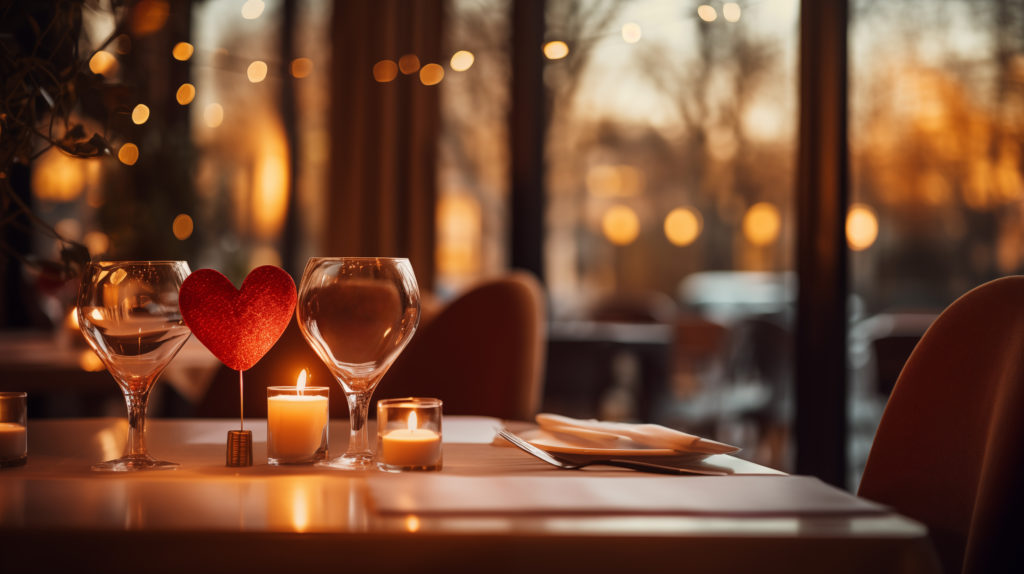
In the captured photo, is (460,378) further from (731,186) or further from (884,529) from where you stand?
(731,186)

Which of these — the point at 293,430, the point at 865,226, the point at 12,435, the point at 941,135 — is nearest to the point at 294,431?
the point at 293,430

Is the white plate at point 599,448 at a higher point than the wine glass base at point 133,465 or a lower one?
lower

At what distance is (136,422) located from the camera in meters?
0.88

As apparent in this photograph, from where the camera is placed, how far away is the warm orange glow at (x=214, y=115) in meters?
4.82

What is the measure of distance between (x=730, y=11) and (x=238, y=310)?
2007mm

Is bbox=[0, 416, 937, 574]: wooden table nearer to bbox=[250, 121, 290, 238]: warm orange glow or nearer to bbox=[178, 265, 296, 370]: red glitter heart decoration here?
bbox=[178, 265, 296, 370]: red glitter heart decoration

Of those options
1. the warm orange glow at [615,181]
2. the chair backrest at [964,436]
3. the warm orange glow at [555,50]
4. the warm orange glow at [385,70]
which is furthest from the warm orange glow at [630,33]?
the warm orange glow at [615,181]

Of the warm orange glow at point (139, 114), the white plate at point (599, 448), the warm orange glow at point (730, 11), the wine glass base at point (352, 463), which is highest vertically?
the warm orange glow at point (730, 11)

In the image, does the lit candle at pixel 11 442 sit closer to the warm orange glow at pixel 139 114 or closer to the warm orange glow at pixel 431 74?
the warm orange glow at pixel 139 114

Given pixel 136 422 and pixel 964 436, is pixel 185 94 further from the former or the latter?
pixel 964 436

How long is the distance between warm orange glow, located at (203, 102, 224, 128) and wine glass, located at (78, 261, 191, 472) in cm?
422

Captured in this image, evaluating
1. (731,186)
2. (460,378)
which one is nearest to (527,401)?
(460,378)

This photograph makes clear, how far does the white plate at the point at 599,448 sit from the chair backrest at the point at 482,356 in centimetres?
79

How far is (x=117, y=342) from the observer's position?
85cm
